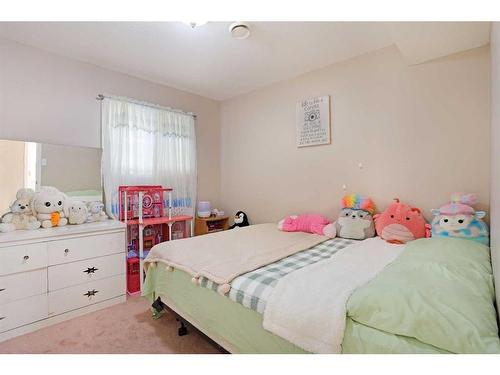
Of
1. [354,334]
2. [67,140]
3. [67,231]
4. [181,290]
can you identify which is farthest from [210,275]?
[67,140]

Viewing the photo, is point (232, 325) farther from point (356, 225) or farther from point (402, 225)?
point (402, 225)

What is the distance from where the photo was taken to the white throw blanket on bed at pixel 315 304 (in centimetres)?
94

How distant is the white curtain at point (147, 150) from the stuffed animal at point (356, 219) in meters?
1.87

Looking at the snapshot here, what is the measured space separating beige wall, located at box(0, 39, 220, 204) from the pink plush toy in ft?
6.79

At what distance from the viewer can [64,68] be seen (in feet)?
7.64

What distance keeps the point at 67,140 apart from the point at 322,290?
2.57 meters

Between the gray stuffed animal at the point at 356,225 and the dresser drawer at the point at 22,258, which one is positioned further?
the gray stuffed animal at the point at 356,225

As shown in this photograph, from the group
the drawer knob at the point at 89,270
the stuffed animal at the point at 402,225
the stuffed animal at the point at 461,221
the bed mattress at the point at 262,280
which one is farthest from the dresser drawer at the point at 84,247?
the stuffed animal at the point at 461,221

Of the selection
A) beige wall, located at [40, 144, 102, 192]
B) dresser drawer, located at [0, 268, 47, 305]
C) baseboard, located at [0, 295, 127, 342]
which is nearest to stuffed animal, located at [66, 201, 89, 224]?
beige wall, located at [40, 144, 102, 192]

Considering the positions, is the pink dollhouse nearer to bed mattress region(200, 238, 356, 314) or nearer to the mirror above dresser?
the mirror above dresser

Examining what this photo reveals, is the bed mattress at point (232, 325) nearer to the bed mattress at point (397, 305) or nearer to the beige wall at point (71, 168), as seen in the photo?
the bed mattress at point (397, 305)

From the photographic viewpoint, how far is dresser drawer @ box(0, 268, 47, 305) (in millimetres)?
1740

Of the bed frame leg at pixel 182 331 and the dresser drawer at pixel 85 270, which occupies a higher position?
the dresser drawer at pixel 85 270

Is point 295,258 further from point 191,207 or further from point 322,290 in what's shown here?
point 191,207
